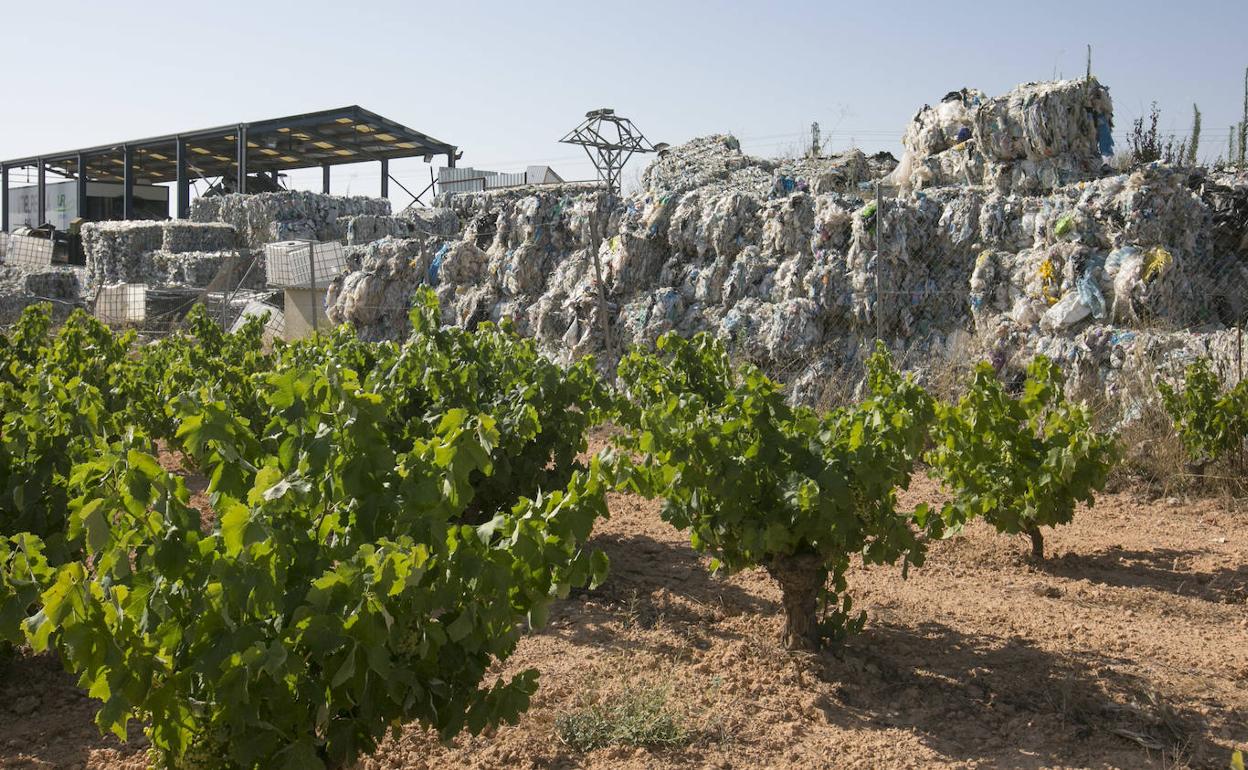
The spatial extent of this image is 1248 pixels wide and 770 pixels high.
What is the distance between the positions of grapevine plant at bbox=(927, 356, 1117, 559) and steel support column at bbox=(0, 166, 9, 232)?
123ft

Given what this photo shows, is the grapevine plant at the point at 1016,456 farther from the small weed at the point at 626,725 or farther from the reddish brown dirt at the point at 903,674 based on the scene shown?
the small weed at the point at 626,725

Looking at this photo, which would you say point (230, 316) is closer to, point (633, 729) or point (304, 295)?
point (304, 295)

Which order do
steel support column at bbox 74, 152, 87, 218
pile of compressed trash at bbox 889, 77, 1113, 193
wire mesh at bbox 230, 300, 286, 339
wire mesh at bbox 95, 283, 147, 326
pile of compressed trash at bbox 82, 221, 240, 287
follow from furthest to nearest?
1. steel support column at bbox 74, 152, 87, 218
2. pile of compressed trash at bbox 82, 221, 240, 287
3. wire mesh at bbox 95, 283, 147, 326
4. wire mesh at bbox 230, 300, 286, 339
5. pile of compressed trash at bbox 889, 77, 1113, 193

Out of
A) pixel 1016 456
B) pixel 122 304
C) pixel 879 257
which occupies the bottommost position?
pixel 1016 456

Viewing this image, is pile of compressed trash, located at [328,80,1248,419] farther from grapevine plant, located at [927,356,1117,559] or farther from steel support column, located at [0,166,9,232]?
steel support column, located at [0,166,9,232]

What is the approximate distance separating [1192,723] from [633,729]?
2076mm

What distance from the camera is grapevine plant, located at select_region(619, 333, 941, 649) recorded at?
4.00 metres

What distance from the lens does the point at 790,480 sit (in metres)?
4.05

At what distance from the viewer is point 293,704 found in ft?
7.93

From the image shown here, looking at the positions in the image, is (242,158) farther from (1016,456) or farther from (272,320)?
(1016,456)

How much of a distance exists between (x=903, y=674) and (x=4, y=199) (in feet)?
129

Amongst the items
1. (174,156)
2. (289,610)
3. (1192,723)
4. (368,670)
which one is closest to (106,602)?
(289,610)

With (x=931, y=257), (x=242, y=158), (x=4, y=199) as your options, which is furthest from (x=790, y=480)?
(x=4, y=199)

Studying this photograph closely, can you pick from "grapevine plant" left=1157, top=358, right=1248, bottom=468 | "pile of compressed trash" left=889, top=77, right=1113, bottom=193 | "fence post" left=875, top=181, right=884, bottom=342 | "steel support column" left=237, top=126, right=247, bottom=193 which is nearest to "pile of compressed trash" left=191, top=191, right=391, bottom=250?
"steel support column" left=237, top=126, right=247, bottom=193
